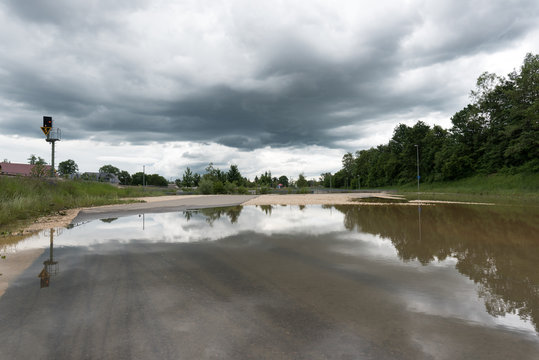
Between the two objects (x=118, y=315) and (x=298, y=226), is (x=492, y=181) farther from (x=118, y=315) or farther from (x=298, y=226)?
(x=118, y=315)

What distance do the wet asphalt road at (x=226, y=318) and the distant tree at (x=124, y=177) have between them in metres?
152

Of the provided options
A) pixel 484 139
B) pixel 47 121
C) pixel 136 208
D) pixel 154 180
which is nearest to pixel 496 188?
pixel 484 139

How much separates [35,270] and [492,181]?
51.6 metres

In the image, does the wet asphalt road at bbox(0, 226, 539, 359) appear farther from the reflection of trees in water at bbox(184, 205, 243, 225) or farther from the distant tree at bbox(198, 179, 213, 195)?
the distant tree at bbox(198, 179, 213, 195)

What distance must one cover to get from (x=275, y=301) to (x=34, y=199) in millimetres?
17122

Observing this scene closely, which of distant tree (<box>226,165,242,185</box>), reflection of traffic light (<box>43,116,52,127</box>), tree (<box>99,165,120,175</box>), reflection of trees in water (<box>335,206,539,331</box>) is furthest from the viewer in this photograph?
tree (<box>99,165,120,175</box>)

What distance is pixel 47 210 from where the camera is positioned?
1437cm

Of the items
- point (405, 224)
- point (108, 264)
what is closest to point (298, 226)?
point (405, 224)

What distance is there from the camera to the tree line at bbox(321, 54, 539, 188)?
3956 cm

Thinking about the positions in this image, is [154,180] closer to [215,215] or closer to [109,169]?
[109,169]

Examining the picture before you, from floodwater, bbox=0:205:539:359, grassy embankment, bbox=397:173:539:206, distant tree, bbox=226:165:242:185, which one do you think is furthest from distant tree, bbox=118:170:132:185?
floodwater, bbox=0:205:539:359

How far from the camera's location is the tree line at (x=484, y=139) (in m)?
39.6

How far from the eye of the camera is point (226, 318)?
10.1 ft

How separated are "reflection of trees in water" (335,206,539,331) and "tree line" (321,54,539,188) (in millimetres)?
38398
